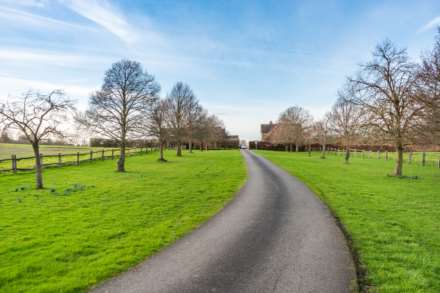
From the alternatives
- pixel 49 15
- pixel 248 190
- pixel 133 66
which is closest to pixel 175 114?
pixel 133 66

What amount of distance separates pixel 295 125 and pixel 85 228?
4868 cm

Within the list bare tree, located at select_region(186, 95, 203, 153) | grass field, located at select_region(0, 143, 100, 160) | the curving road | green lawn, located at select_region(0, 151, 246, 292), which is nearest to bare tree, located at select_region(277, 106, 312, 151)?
bare tree, located at select_region(186, 95, 203, 153)

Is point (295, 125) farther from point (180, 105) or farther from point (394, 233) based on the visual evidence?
point (394, 233)

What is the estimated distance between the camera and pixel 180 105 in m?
36.7

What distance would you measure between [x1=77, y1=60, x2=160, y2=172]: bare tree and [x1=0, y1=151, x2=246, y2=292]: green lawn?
8149 millimetres

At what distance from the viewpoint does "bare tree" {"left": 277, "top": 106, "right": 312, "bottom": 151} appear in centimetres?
4953

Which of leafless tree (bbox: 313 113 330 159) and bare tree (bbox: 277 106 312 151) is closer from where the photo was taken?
leafless tree (bbox: 313 113 330 159)

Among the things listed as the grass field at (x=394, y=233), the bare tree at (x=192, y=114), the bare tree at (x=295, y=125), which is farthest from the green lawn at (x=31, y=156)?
the bare tree at (x=295, y=125)

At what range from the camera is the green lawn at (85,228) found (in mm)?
3740

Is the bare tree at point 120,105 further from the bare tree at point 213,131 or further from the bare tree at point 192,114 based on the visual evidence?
the bare tree at point 213,131

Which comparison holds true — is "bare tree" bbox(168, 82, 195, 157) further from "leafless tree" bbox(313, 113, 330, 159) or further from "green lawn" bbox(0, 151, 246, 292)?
"green lawn" bbox(0, 151, 246, 292)

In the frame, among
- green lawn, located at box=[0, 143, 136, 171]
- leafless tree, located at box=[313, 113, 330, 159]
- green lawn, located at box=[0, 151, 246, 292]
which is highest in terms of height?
leafless tree, located at box=[313, 113, 330, 159]

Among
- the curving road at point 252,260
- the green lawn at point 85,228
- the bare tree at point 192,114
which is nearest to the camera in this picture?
the curving road at point 252,260

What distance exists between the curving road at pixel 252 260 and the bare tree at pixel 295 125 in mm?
44481
